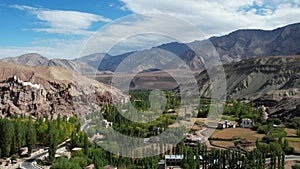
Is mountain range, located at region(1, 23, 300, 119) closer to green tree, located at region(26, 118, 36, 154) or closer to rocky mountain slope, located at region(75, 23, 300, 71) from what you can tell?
rocky mountain slope, located at region(75, 23, 300, 71)

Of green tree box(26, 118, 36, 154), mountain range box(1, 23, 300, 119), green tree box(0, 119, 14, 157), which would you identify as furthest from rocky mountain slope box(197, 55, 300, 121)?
green tree box(0, 119, 14, 157)

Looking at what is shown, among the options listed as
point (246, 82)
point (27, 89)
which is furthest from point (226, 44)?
point (27, 89)

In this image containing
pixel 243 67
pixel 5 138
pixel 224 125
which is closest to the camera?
pixel 5 138

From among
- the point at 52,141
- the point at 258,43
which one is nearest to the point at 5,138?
the point at 52,141

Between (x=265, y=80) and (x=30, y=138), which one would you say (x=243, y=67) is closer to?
(x=265, y=80)

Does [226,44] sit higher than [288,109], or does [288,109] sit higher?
[226,44]

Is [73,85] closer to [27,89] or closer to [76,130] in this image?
[27,89]
